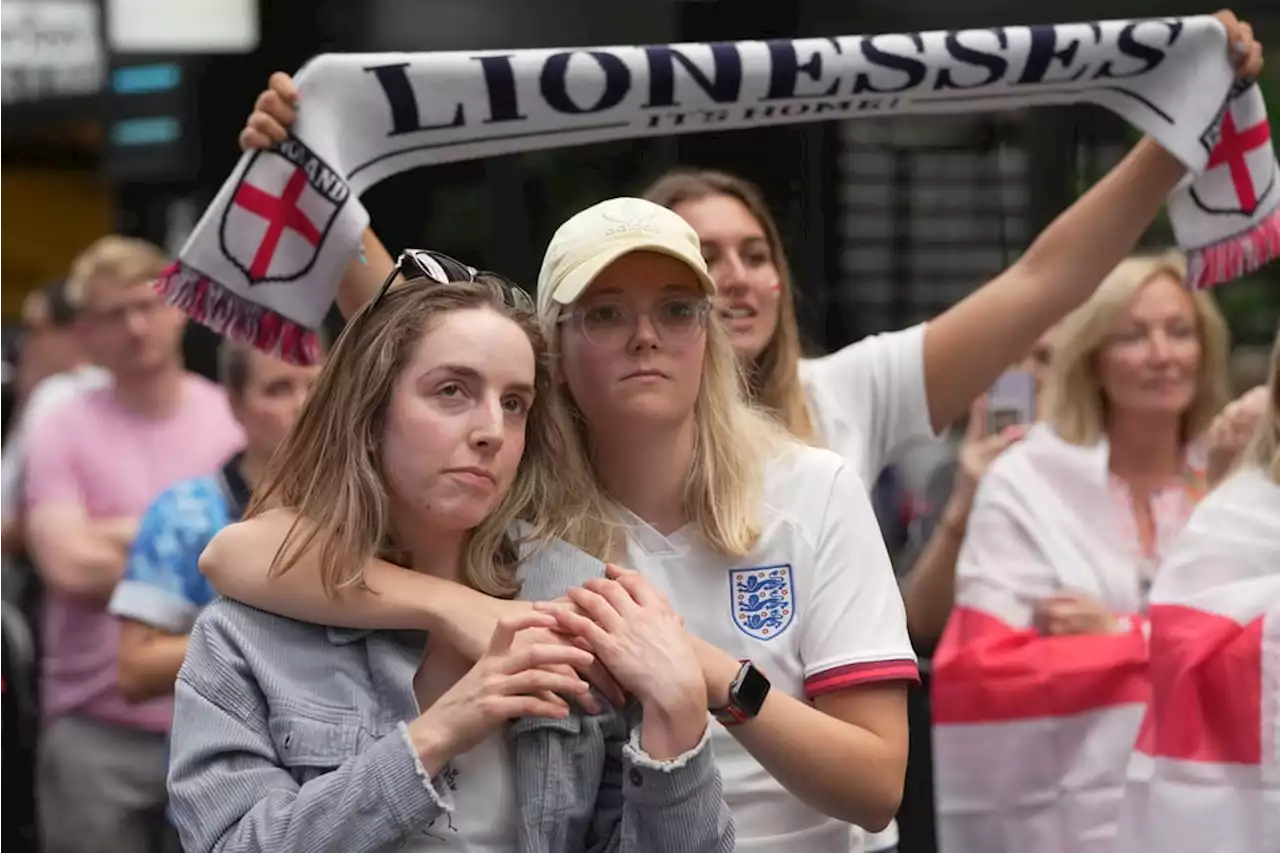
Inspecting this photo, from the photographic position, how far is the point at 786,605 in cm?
261

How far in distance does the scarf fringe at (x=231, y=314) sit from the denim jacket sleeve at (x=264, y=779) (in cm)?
104

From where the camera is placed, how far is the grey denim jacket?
2.21 m

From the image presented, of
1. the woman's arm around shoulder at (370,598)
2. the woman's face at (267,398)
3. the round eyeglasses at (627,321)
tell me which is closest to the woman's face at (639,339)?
the round eyeglasses at (627,321)

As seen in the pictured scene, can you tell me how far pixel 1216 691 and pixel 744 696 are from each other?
54.9 inches

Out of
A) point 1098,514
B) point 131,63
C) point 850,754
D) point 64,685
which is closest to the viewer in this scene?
point 850,754

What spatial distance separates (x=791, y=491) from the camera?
105 inches

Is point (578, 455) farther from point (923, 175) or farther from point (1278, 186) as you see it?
point (923, 175)

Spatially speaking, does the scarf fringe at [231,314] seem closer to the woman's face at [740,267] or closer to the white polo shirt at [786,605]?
the woman's face at [740,267]

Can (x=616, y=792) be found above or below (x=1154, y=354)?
below

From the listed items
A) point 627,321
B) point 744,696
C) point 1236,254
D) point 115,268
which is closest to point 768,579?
point 744,696

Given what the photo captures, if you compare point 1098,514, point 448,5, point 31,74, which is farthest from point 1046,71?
point 31,74

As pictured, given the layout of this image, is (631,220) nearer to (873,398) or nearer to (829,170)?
(873,398)

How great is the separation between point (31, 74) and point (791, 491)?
7.99m

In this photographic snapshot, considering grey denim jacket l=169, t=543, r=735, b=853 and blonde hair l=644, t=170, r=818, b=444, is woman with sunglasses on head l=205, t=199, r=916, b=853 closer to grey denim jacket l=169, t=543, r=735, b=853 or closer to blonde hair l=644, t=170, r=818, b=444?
grey denim jacket l=169, t=543, r=735, b=853
